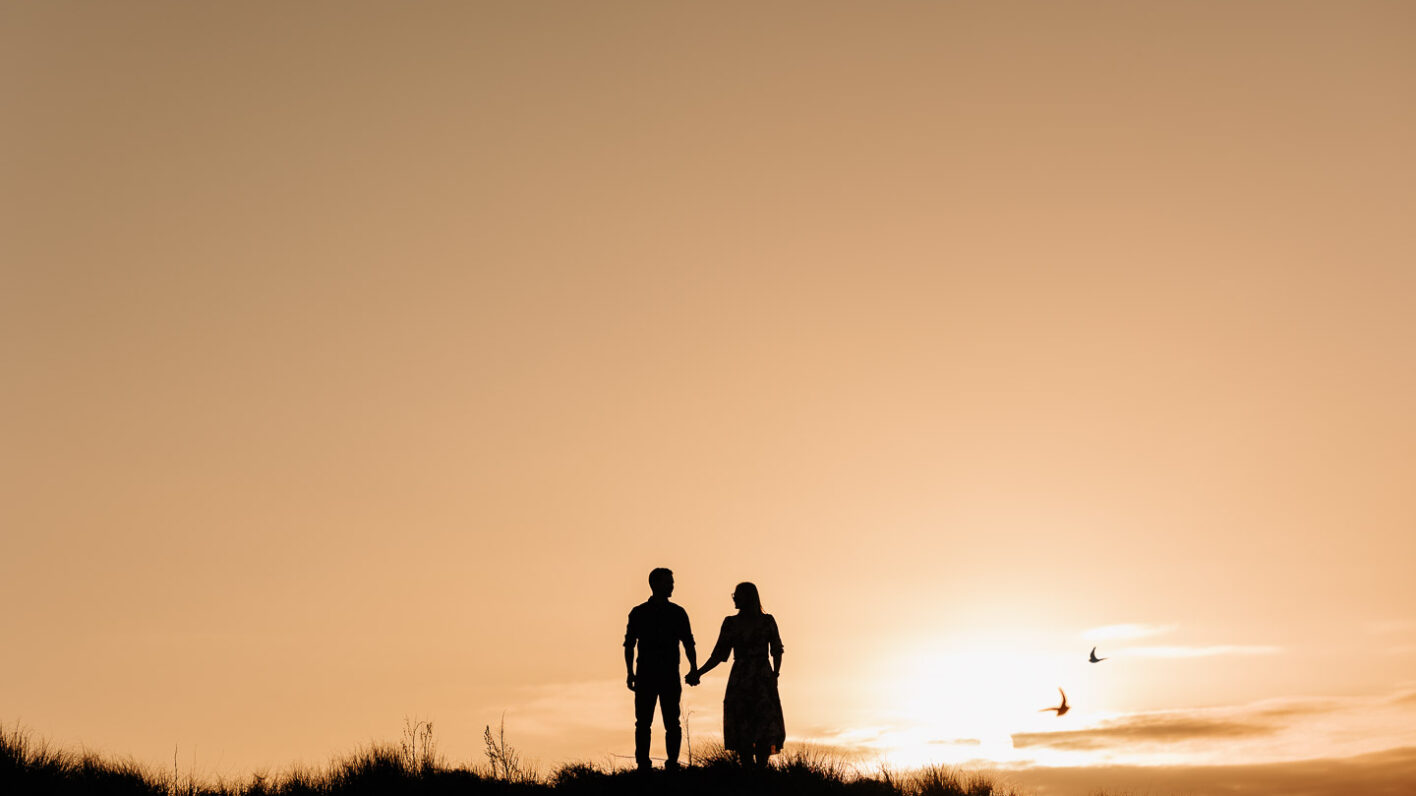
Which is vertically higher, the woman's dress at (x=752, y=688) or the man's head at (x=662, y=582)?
the man's head at (x=662, y=582)

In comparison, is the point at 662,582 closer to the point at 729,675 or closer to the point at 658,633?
the point at 658,633

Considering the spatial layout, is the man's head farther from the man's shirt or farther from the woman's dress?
the woman's dress

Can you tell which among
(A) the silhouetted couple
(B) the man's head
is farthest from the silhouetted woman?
(B) the man's head

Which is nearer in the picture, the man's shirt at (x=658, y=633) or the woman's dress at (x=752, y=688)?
the man's shirt at (x=658, y=633)

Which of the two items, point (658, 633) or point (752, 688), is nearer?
point (658, 633)

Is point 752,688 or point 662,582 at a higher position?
point 662,582

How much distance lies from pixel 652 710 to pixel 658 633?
3.31ft

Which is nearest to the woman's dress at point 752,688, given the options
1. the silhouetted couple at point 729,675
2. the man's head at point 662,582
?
the silhouetted couple at point 729,675

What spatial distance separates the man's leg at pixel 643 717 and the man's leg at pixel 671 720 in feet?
0.52

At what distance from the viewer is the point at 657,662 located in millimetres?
19422

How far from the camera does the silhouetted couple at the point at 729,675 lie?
19453 millimetres

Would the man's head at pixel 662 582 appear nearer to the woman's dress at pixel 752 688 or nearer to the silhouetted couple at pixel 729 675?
the silhouetted couple at pixel 729 675

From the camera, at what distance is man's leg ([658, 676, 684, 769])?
1944cm

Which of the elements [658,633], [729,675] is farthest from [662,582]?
[729,675]
